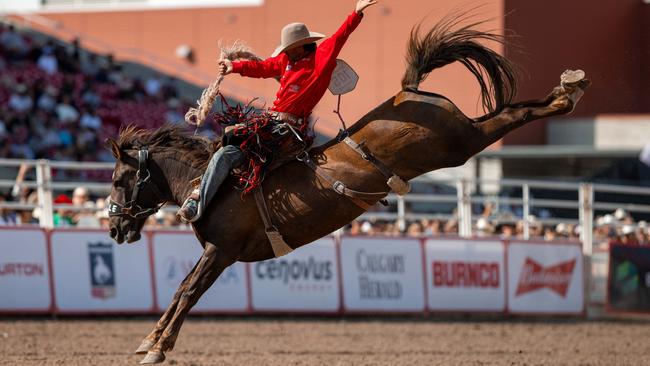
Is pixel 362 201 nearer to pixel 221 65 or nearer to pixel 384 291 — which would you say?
pixel 221 65

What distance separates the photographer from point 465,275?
15.9 meters

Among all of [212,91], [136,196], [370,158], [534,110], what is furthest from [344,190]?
[136,196]

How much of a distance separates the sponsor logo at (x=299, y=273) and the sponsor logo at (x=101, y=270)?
2.10 m

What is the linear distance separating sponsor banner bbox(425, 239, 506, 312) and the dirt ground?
440 mm

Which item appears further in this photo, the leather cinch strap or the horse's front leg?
the leather cinch strap

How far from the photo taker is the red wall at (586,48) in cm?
1046

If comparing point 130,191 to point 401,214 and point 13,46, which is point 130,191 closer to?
point 401,214

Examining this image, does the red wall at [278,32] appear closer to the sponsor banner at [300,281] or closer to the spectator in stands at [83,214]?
the sponsor banner at [300,281]

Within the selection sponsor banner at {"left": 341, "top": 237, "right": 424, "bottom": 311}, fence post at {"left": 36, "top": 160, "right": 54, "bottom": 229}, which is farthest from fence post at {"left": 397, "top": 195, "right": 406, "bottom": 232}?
fence post at {"left": 36, "top": 160, "right": 54, "bottom": 229}

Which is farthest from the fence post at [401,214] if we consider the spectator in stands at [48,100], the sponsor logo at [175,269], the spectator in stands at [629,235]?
the spectator in stands at [48,100]

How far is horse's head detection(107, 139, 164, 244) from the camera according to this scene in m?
8.66

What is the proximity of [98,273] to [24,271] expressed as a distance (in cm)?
100

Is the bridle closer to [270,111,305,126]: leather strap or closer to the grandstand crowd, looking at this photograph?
[270,111,305,126]: leather strap

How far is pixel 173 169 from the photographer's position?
8711 millimetres
